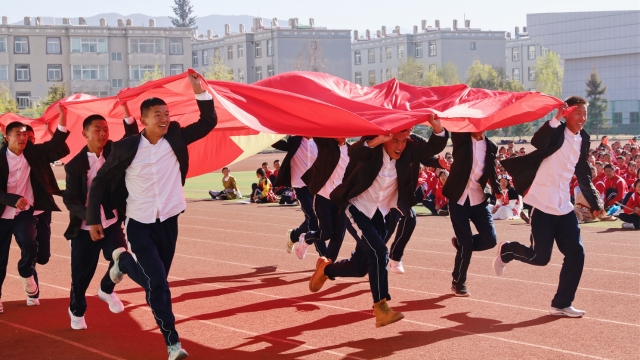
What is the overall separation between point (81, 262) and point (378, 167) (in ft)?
9.77

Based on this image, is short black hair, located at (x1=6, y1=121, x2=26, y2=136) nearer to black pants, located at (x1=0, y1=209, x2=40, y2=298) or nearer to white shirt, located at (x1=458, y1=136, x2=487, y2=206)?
black pants, located at (x1=0, y1=209, x2=40, y2=298)

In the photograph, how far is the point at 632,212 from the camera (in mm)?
16266

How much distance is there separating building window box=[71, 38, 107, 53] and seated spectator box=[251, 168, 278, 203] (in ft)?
219

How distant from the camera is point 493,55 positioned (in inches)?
4144

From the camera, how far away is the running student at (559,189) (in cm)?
852

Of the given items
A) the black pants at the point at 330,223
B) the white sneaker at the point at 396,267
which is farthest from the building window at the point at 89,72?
the white sneaker at the point at 396,267

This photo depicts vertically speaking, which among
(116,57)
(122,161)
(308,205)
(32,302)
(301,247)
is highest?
(116,57)

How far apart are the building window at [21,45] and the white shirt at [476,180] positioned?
82.8 m

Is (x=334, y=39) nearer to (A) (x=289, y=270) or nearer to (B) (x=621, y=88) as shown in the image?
(B) (x=621, y=88)

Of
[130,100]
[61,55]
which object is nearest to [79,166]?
[130,100]

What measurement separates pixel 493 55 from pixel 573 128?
326ft

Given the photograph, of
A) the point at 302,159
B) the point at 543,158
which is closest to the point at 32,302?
the point at 302,159

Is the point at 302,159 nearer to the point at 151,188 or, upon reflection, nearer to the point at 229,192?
the point at 151,188

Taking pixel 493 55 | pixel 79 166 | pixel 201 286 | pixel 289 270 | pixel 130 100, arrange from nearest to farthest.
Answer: pixel 79 166 < pixel 130 100 < pixel 201 286 < pixel 289 270 < pixel 493 55
